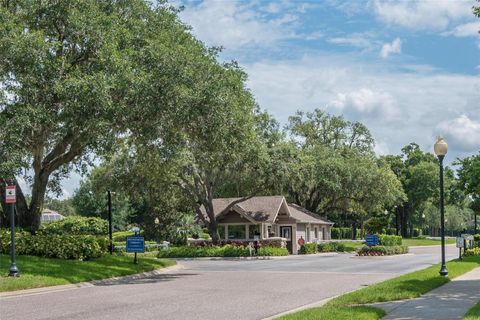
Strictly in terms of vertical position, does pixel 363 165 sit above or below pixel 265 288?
above

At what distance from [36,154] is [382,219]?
2169 inches

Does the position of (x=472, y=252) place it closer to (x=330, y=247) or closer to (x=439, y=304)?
(x=330, y=247)

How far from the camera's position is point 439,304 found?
43.8 ft

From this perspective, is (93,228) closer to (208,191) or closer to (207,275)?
(208,191)

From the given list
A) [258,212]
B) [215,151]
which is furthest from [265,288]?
[258,212]

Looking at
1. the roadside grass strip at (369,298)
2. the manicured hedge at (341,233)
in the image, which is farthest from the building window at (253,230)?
the manicured hedge at (341,233)

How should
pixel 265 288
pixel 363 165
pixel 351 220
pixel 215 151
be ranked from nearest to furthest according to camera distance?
pixel 265 288, pixel 215 151, pixel 363 165, pixel 351 220

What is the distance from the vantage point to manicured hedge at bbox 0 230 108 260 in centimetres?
2427

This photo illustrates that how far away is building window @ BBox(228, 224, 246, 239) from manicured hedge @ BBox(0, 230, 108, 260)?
89.6ft

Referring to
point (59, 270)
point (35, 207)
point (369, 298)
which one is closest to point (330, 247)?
point (35, 207)

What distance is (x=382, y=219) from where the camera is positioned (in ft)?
244

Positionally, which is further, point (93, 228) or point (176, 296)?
point (93, 228)

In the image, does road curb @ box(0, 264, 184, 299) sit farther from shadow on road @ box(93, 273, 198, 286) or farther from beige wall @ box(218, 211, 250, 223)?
beige wall @ box(218, 211, 250, 223)

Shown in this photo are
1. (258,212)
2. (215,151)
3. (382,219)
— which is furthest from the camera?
(382,219)
